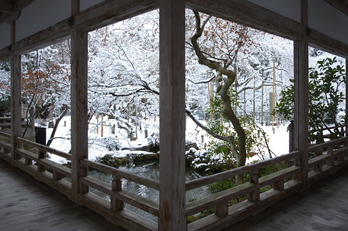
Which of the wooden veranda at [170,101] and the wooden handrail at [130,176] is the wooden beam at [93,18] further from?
the wooden handrail at [130,176]

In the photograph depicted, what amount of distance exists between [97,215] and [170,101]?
1.49 meters

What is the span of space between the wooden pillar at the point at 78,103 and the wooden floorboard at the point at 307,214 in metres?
1.63

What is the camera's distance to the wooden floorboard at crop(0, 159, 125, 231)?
7.35 feet

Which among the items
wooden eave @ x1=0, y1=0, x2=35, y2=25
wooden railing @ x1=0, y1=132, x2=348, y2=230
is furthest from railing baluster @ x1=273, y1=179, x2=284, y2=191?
wooden eave @ x1=0, y1=0, x2=35, y2=25

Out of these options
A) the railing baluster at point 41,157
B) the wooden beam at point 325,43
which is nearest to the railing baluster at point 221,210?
the wooden beam at point 325,43

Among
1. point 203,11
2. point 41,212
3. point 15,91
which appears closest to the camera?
point 203,11

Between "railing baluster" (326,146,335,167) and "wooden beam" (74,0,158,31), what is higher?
"wooden beam" (74,0,158,31)

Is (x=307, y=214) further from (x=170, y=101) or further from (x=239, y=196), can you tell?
(x=170, y=101)

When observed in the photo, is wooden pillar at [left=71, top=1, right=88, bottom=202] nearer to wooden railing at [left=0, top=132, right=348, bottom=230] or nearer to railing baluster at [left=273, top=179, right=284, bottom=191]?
wooden railing at [left=0, top=132, right=348, bottom=230]

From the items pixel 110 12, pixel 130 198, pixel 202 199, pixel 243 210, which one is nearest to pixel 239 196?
pixel 243 210

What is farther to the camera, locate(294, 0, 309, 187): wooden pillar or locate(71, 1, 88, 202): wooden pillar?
locate(294, 0, 309, 187): wooden pillar

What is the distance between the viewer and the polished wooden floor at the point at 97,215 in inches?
87.9

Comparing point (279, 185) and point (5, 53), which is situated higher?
point (5, 53)

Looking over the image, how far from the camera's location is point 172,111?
5.65ft
